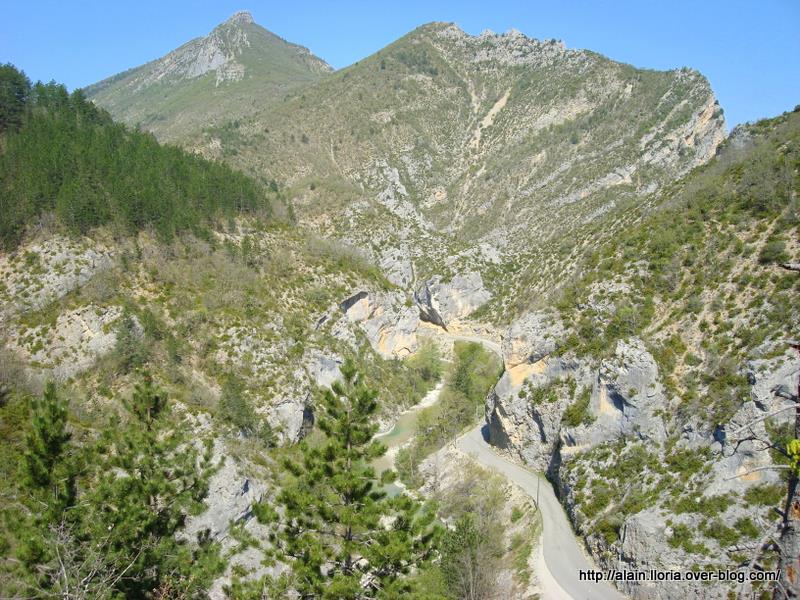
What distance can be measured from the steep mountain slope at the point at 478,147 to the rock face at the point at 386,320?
17.0m

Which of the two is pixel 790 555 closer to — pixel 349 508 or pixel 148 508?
pixel 349 508

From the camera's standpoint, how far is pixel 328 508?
17.0 metres

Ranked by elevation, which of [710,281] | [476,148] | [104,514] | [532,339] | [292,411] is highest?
[476,148]

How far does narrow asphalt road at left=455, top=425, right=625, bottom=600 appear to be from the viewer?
2798cm

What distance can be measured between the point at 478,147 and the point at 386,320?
3467 inches

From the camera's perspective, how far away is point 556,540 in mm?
32781

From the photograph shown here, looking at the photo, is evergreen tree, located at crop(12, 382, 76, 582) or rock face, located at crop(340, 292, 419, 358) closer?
evergreen tree, located at crop(12, 382, 76, 582)

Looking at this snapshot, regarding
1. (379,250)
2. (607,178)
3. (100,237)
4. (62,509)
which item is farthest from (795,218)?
(607,178)

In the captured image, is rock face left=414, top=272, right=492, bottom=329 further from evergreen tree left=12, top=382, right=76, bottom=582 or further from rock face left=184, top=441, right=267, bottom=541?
evergreen tree left=12, top=382, right=76, bottom=582

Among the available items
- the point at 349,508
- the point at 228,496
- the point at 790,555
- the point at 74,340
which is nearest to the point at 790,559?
the point at 790,555

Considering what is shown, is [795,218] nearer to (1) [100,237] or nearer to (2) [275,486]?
(2) [275,486]

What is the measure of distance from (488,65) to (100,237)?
14815 centimetres

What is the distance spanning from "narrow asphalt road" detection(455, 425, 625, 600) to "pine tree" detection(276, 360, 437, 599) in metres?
15.3

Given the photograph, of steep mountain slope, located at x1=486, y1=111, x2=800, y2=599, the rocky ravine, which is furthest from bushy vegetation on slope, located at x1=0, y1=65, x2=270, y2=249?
steep mountain slope, located at x1=486, y1=111, x2=800, y2=599
